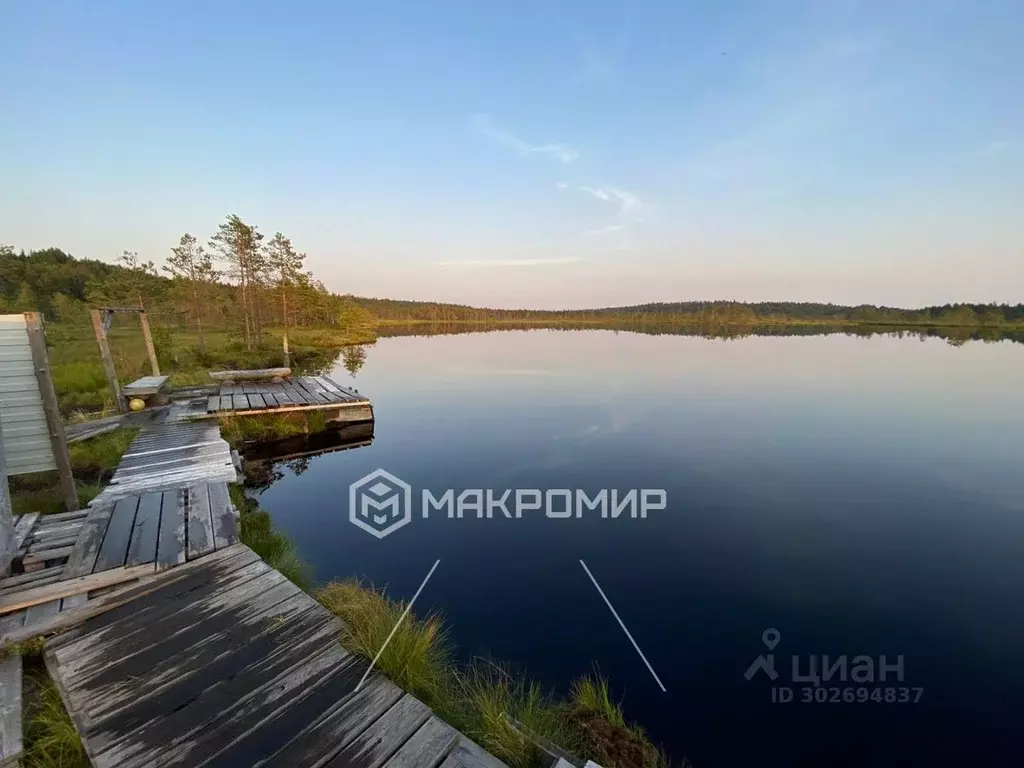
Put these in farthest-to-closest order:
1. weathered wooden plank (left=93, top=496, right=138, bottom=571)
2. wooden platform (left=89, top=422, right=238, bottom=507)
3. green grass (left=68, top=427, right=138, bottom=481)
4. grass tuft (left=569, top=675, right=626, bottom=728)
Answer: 1. green grass (left=68, top=427, right=138, bottom=481)
2. wooden platform (left=89, top=422, right=238, bottom=507)
3. weathered wooden plank (left=93, top=496, right=138, bottom=571)
4. grass tuft (left=569, top=675, right=626, bottom=728)

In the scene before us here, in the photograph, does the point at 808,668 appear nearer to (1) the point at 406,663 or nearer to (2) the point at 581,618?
(2) the point at 581,618

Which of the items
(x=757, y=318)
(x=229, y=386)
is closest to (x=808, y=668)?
(x=229, y=386)

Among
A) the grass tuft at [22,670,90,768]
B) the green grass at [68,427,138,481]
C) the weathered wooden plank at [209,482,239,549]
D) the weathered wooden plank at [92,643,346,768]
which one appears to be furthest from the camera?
the green grass at [68,427,138,481]

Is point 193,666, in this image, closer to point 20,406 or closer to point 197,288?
point 20,406

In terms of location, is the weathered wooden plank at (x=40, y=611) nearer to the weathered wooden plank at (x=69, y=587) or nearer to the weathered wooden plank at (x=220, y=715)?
the weathered wooden plank at (x=69, y=587)

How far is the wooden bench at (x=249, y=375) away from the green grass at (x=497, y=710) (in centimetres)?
1299

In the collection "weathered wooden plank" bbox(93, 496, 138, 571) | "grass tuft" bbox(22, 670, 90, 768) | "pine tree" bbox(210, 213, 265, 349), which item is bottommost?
"grass tuft" bbox(22, 670, 90, 768)

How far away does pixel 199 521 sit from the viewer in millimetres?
4672

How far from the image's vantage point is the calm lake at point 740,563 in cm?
392

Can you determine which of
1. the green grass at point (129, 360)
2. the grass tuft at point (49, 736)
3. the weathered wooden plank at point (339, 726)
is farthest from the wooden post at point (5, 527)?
the green grass at point (129, 360)

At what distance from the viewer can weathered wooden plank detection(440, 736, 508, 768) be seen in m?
2.21

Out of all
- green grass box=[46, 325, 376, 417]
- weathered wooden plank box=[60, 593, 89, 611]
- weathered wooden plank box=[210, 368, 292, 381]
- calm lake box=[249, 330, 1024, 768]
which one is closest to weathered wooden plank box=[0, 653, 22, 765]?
weathered wooden plank box=[60, 593, 89, 611]

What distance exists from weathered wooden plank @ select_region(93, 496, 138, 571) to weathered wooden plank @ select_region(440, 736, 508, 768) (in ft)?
11.9

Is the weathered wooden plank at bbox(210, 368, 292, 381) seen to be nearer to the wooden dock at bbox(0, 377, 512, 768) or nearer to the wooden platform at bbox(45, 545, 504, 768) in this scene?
the wooden dock at bbox(0, 377, 512, 768)
